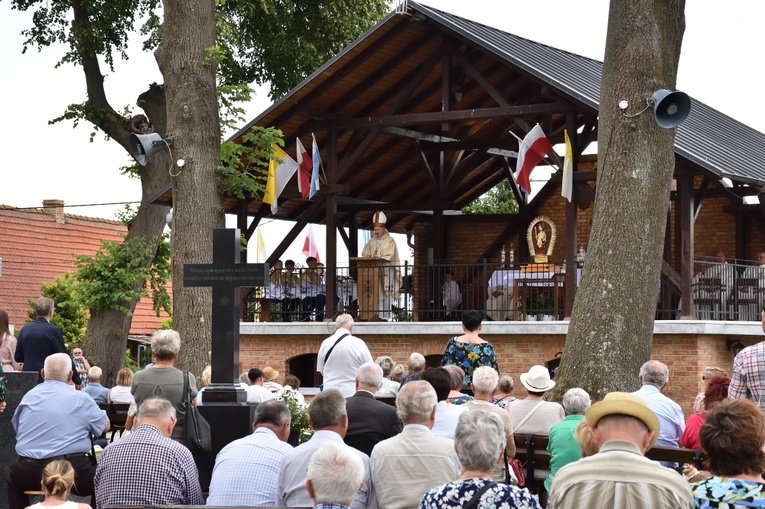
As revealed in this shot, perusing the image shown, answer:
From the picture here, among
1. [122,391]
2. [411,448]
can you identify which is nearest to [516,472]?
[411,448]

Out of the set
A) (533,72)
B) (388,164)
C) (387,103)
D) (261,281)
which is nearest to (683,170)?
(533,72)

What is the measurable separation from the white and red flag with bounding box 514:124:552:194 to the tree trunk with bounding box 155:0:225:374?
505 centimetres

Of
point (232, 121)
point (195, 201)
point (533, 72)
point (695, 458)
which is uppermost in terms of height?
point (533, 72)

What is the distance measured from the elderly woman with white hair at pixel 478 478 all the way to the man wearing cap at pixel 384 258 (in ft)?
45.4

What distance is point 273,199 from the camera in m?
18.4

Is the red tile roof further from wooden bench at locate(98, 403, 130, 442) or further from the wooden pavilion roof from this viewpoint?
wooden bench at locate(98, 403, 130, 442)

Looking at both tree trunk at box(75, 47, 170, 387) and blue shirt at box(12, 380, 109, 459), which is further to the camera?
tree trunk at box(75, 47, 170, 387)

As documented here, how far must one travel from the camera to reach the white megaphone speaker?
13305 mm

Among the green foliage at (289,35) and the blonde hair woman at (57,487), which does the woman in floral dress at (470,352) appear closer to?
the blonde hair woman at (57,487)

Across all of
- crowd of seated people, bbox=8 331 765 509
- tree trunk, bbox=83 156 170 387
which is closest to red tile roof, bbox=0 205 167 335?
tree trunk, bbox=83 156 170 387

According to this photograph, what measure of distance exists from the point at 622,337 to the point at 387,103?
9.72m

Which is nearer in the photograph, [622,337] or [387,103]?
[622,337]

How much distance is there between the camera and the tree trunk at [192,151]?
Result: 13648 millimetres

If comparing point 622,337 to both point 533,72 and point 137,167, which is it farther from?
point 137,167
